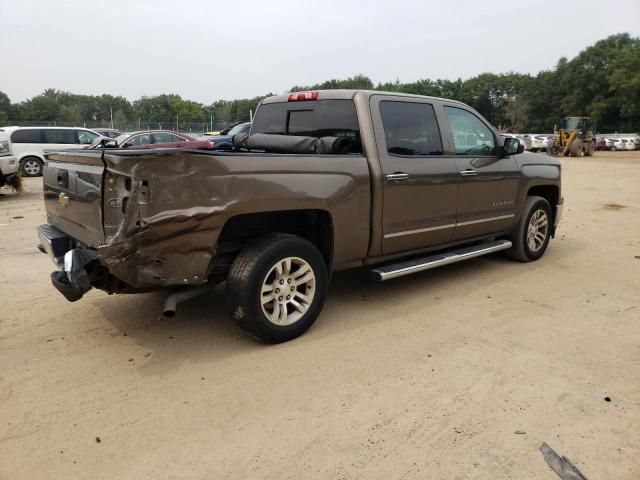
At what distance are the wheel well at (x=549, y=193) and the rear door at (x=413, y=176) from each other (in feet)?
6.48

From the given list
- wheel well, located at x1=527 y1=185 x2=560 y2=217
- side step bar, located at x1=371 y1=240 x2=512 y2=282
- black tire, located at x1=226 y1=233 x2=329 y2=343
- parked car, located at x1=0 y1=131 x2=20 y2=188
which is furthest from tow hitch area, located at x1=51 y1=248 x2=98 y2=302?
parked car, located at x1=0 y1=131 x2=20 y2=188

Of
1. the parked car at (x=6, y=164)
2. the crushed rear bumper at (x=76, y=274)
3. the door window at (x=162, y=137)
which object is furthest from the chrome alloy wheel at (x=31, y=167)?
the crushed rear bumper at (x=76, y=274)

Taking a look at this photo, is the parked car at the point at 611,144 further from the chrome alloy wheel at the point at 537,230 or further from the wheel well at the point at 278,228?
the wheel well at the point at 278,228

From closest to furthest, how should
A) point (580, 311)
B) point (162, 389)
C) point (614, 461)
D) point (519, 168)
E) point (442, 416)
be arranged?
point (614, 461) → point (442, 416) → point (162, 389) → point (580, 311) → point (519, 168)

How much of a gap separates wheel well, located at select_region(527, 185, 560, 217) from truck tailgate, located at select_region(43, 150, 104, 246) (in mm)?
5002

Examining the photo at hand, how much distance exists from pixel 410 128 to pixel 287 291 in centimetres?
194

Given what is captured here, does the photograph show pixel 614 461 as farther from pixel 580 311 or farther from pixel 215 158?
pixel 215 158

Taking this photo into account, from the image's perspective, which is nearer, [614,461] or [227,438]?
[614,461]

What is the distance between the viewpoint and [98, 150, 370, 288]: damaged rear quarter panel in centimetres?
306

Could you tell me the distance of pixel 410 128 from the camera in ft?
15.1

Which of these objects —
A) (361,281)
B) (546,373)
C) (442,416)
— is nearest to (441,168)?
(361,281)

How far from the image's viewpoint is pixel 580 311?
177 inches

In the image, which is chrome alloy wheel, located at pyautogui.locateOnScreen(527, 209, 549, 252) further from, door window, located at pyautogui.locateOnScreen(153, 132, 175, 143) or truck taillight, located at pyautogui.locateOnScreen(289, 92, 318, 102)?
door window, located at pyautogui.locateOnScreen(153, 132, 175, 143)

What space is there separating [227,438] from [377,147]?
101 inches
